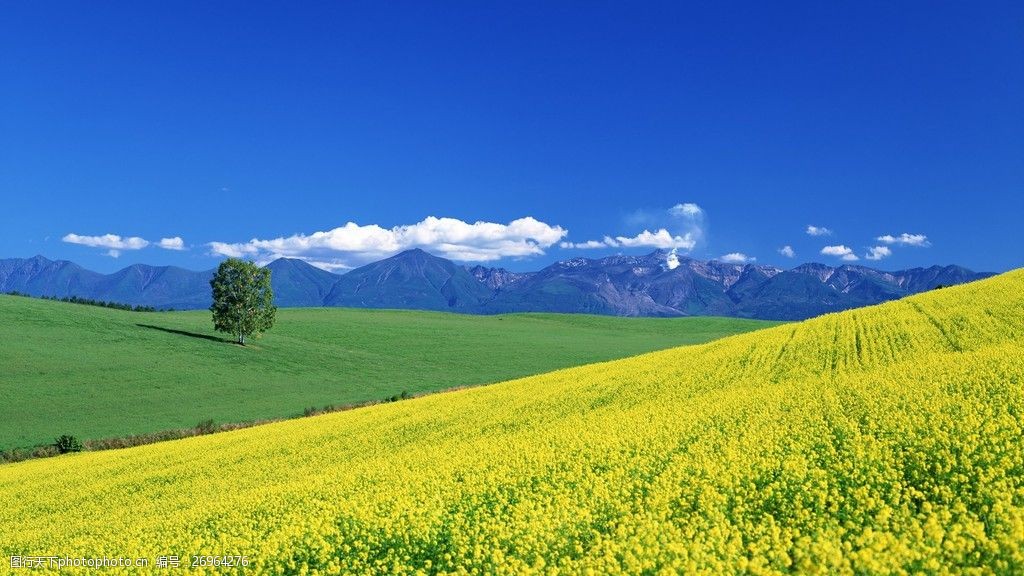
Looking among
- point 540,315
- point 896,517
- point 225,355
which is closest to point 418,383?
point 225,355

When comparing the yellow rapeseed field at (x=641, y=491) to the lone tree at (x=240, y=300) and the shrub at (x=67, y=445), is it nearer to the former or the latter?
the shrub at (x=67, y=445)

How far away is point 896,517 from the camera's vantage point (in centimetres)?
806

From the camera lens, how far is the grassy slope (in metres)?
52.0

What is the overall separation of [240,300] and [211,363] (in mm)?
14459

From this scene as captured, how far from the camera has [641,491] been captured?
11.1m

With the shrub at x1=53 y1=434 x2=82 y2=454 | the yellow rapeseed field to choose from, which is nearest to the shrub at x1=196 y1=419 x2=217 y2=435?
the shrub at x1=53 y1=434 x2=82 y2=454

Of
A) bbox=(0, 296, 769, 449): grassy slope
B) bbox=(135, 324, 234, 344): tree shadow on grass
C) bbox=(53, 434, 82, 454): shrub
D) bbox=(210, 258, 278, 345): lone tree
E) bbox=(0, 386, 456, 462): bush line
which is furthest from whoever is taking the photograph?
bbox=(135, 324, 234, 344): tree shadow on grass

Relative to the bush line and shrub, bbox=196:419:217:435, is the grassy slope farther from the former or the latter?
shrub, bbox=196:419:217:435

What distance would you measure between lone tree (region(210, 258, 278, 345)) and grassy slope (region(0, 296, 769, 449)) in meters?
2.52

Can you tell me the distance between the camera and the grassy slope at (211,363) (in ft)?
171

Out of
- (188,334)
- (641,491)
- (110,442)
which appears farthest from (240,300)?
(641,491)

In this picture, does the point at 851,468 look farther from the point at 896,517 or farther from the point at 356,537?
the point at 356,537

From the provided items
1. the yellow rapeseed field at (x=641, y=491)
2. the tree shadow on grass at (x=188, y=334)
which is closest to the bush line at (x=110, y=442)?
the yellow rapeseed field at (x=641, y=491)

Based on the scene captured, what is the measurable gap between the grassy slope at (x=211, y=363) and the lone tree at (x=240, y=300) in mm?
2521
